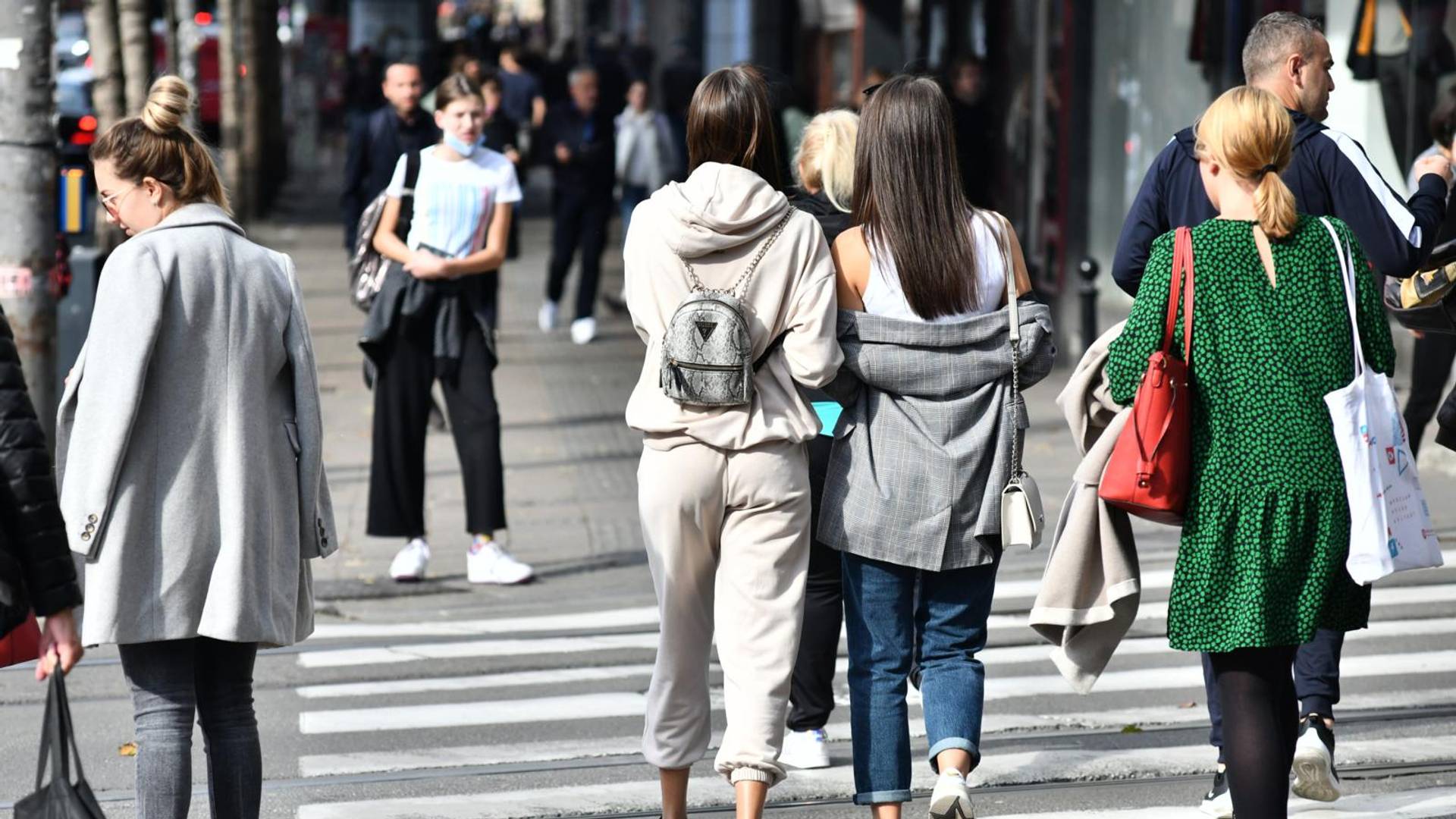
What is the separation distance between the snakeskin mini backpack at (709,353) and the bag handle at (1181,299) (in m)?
0.93

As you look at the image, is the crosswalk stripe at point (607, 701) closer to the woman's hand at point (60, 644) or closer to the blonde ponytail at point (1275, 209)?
the woman's hand at point (60, 644)

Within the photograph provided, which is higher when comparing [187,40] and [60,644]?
[60,644]

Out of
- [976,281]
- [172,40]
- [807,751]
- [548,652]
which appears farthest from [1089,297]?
[172,40]

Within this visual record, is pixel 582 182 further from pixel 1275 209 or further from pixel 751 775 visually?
pixel 1275 209

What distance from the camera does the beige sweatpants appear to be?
471cm

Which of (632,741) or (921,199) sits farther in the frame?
(632,741)

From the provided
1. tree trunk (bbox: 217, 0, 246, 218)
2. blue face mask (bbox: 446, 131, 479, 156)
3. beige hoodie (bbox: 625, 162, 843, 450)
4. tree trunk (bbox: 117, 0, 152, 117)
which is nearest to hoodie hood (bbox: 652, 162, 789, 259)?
beige hoodie (bbox: 625, 162, 843, 450)

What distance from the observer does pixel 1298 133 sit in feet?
16.8

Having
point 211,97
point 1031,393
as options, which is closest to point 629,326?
point 1031,393

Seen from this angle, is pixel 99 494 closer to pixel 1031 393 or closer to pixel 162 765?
pixel 162 765

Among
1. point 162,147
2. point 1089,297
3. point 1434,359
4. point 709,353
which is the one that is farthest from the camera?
point 1089,297

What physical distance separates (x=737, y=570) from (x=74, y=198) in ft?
18.5

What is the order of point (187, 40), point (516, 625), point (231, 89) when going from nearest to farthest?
point (516, 625)
point (187, 40)
point (231, 89)

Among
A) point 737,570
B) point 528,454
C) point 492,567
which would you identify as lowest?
point 528,454
